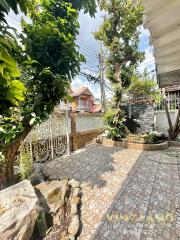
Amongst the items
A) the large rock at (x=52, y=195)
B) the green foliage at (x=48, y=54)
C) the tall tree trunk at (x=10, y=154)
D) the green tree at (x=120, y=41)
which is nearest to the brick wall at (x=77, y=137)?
the green tree at (x=120, y=41)

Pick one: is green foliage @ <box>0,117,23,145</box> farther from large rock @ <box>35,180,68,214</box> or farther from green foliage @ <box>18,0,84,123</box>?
large rock @ <box>35,180,68,214</box>

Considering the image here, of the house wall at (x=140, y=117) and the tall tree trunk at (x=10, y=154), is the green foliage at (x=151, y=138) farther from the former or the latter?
the tall tree trunk at (x=10, y=154)

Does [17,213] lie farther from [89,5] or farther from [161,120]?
[161,120]

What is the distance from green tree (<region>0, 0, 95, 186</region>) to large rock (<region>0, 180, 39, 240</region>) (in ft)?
2.48

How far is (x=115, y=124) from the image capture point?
6.12 m

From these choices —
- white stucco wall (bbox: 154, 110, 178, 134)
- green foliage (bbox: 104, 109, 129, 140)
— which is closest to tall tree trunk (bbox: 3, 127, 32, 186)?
green foliage (bbox: 104, 109, 129, 140)

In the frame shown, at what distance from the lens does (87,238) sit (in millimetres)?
1807

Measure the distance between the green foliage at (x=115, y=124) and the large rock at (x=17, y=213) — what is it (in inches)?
174

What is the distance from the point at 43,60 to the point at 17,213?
2.41 meters

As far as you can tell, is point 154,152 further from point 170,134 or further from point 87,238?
point 87,238

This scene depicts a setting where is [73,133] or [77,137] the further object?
[77,137]

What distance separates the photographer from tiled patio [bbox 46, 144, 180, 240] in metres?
1.88

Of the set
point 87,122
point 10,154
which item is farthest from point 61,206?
point 87,122

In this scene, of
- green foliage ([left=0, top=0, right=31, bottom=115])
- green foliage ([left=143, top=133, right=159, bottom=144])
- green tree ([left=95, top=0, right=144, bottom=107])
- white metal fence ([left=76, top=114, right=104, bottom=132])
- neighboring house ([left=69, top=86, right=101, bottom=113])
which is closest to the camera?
green foliage ([left=0, top=0, right=31, bottom=115])
